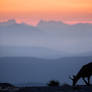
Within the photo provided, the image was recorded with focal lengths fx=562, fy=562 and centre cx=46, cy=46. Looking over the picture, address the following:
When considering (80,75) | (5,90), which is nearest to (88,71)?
(80,75)

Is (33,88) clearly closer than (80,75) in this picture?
Yes

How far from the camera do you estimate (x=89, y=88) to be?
43.1m

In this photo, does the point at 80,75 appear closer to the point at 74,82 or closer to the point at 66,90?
the point at 74,82

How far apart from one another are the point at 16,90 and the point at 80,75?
13.4m

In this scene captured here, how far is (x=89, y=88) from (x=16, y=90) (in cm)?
569

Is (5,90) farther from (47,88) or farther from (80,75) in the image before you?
(80,75)

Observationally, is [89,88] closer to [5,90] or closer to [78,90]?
[78,90]

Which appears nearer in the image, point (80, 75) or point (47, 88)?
point (47, 88)

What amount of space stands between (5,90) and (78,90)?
5.47 metres

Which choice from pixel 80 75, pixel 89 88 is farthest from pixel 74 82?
pixel 89 88

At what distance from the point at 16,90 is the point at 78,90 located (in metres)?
4.65

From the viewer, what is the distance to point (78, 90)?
4219 centimetres

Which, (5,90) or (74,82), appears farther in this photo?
(74,82)

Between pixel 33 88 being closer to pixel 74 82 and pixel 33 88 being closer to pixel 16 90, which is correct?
pixel 16 90
